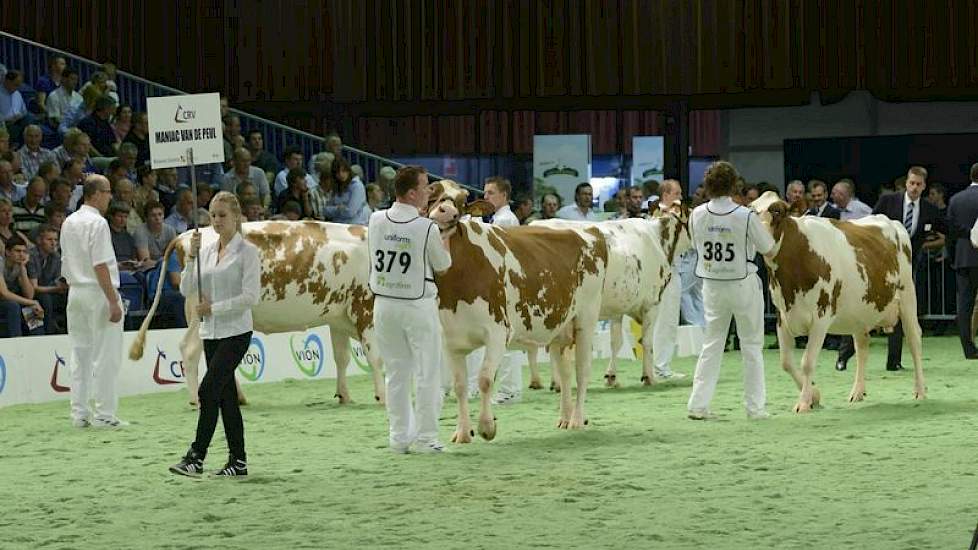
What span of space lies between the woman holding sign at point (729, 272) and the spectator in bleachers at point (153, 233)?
742cm

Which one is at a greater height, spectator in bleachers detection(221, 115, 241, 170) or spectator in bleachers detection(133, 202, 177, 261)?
spectator in bleachers detection(221, 115, 241, 170)

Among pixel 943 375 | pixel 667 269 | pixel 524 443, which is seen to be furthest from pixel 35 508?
pixel 943 375

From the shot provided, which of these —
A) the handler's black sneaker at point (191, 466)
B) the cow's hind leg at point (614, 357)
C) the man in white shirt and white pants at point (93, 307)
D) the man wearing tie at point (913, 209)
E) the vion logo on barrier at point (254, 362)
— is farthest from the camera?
the man wearing tie at point (913, 209)

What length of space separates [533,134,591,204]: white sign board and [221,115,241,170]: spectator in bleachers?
199 inches

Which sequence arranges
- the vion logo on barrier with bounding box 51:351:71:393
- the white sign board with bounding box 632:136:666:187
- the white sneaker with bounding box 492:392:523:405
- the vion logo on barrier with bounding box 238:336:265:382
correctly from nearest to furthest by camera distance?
the white sneaker with bounding box 492:392:523:405 < the vion logo on barrier with bounding box 51:351:71:393 < the vion logo on barrier with bounding box 238:336:265:382 < the white sign board with bounding box 632:136:666:187

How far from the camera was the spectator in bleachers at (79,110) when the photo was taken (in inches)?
822

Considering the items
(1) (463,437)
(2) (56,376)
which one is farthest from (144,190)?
(1) (463,437)

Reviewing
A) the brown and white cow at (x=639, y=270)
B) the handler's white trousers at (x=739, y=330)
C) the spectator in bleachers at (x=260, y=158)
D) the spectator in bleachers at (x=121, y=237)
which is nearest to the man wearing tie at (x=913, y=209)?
the brown and white cow at (x=639, y=270)

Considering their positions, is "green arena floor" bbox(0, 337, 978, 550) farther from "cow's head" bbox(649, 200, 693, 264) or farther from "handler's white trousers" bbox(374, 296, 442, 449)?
"cow's head" bbox(649, 200, 693, 264)

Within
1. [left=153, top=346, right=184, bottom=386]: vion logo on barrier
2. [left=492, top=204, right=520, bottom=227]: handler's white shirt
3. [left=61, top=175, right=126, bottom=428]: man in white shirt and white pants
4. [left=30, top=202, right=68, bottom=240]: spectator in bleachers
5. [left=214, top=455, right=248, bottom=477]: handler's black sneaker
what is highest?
[left=30, top=202, right=68, bottom=240]: spectator in bleachers

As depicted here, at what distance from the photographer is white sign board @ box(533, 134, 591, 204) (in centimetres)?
2497

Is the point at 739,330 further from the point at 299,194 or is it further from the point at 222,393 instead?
the point at 299,194

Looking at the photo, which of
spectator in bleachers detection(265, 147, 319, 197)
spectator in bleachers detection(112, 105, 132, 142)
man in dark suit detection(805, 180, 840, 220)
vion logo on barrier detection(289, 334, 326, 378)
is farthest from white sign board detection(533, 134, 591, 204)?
vion logo on barrier detection(289, 334, 326, 378)

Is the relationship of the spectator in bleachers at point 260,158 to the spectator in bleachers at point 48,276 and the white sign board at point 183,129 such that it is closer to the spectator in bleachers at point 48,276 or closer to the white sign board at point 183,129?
the spectator in bleachers at point 48,276
